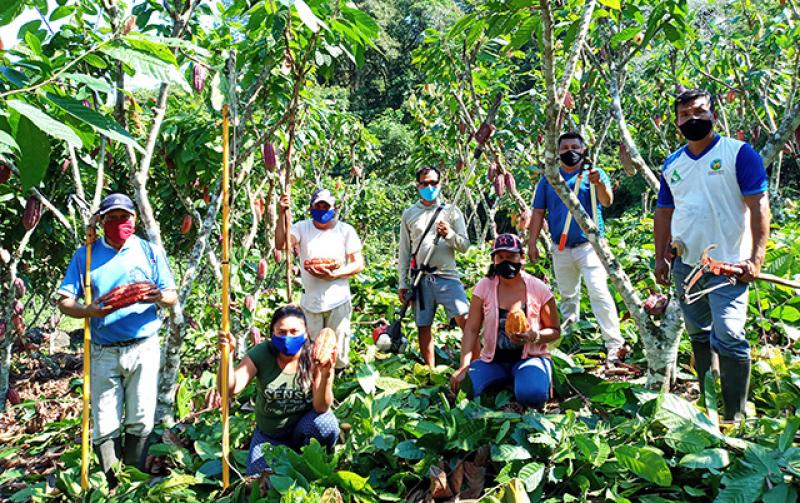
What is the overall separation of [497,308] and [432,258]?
3.36ft

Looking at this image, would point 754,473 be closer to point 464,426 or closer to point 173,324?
point 464,426

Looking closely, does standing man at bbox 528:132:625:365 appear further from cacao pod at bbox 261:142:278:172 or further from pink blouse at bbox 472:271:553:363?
cacao pod at bbox 261:142:278:172

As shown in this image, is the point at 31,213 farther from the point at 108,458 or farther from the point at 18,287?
the point at 108,458

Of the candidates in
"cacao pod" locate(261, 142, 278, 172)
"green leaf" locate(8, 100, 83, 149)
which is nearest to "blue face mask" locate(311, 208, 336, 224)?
"cacao pod" locate(261, 142, 278, 172)

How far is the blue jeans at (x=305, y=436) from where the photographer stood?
3129 millimetres

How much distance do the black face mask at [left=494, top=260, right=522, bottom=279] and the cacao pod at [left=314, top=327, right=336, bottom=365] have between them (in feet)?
3.48

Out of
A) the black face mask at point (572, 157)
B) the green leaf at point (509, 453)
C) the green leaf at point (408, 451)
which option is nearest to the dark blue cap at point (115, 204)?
the green leaf at point (408, 451)

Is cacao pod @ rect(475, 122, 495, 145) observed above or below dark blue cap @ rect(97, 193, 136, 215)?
above

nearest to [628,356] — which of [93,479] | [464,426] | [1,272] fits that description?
[464,426]

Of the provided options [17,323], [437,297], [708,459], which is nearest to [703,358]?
[708,459]

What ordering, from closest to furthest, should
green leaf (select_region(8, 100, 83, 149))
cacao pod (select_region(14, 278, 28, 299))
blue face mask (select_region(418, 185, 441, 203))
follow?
green leaf (select_region(8, 100, 83, 149)) → blue face mask (select_region(418, 185, 441, 203)) → cacao pod (select_region(14, 278, 28, 299))

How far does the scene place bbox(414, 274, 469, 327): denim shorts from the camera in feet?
14.4

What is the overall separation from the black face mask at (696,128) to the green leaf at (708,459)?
1.44 metres

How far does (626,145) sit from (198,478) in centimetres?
311
